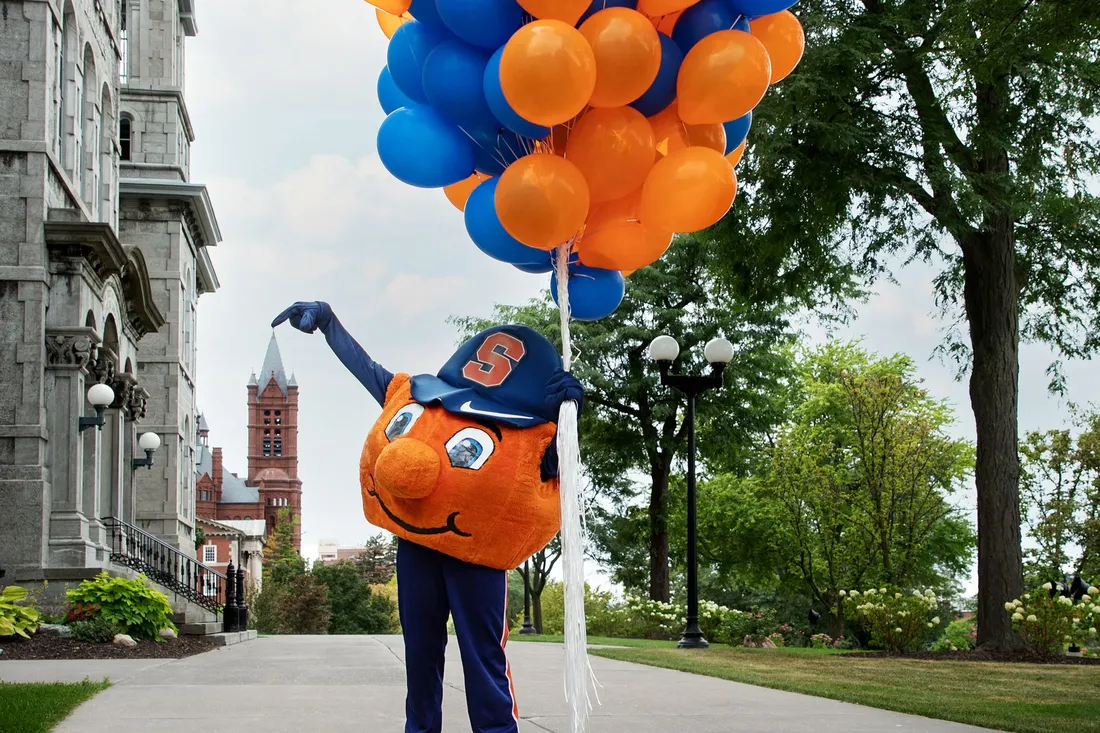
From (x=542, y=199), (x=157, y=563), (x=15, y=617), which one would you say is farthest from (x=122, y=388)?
(x=542, y=199)

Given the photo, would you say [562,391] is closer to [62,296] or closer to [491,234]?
[491,234]

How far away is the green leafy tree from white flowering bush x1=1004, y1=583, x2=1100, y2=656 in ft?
159

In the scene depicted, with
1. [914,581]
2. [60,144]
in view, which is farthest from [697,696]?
[914,581]

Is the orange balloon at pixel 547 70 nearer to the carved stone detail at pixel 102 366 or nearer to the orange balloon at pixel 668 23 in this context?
the orange balloon at pixel 668 23

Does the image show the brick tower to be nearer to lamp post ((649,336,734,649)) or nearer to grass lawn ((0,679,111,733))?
lamp post ((649,336,734,649))

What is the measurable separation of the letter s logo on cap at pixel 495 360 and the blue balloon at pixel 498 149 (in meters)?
0.81

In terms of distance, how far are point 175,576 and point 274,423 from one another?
141902mm

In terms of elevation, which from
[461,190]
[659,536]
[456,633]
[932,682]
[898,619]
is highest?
[461,190]

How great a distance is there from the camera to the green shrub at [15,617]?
13109 mm

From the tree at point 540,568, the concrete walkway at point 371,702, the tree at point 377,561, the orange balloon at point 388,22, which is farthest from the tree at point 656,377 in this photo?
the tree at point 377,561

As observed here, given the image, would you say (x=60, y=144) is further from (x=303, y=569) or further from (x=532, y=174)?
(x=303, y=569)

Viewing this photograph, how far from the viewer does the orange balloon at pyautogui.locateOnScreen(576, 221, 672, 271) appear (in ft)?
16.9

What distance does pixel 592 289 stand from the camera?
17.6 feet

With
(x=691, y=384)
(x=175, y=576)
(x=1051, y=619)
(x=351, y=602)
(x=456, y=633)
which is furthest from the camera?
(x=351, y=602)
